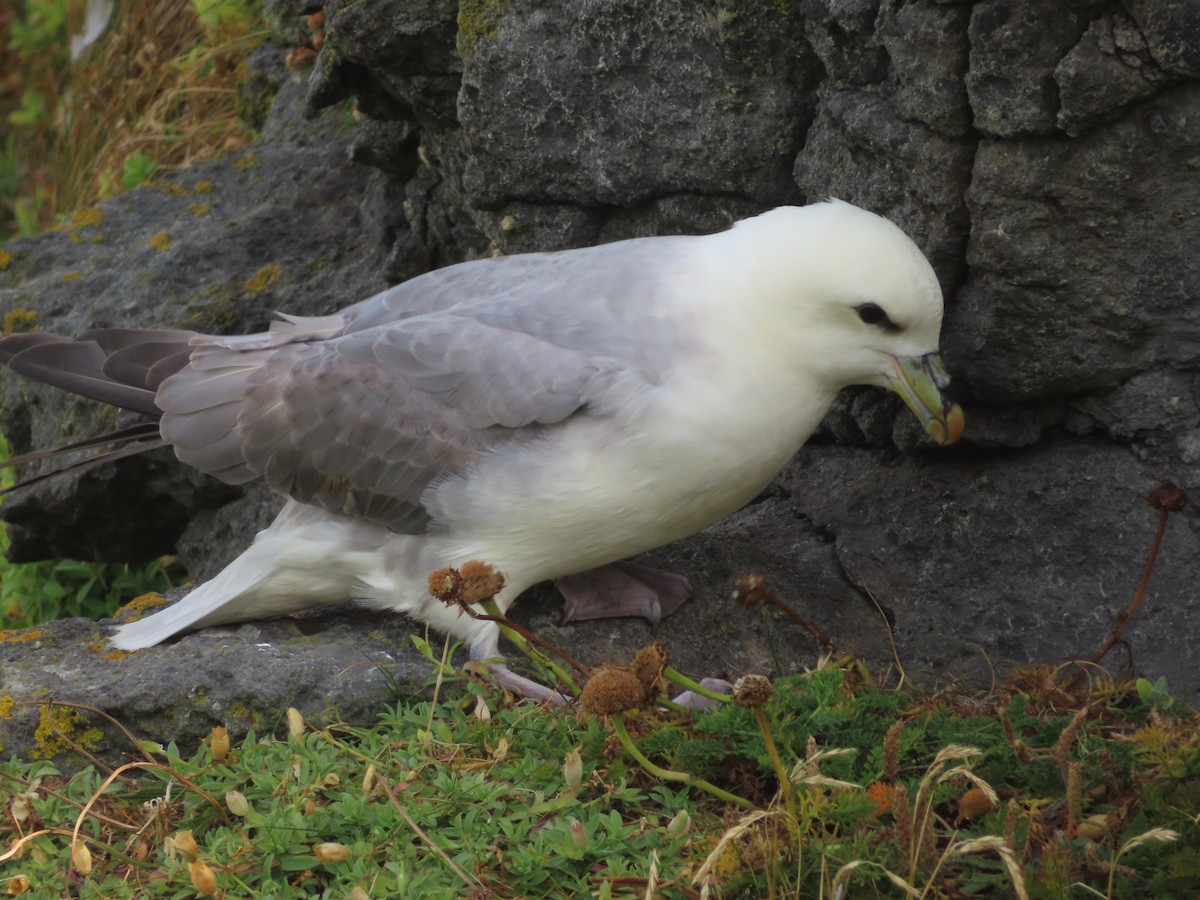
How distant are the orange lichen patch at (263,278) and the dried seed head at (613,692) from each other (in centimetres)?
315

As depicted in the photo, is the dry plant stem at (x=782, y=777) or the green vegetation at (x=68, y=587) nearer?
the dry plant stem at (x=782, y=777)

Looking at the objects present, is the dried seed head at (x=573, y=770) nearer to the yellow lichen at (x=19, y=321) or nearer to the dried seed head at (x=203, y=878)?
the dried seed head at (x=203, y=878)

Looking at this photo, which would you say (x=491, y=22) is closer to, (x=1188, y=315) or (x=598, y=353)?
(x=598, y=353)

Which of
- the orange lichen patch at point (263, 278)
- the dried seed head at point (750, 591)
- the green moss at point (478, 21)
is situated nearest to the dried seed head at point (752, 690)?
the dried seed head at point (750, 591)

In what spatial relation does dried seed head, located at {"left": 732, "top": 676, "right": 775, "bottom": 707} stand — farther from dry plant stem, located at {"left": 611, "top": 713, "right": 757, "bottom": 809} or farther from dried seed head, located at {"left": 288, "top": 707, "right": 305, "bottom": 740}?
dried seed head, located at {"left": 288, "top": 707, "right": 305, "bottom": 740}

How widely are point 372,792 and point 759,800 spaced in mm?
761

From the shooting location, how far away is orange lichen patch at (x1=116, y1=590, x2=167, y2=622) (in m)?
3.93

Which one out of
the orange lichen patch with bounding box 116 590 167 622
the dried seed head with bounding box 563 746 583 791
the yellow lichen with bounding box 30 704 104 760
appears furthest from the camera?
the orange lichen patch with bounding box 116 590 167 622

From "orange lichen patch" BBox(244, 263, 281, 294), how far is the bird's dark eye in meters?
2.68

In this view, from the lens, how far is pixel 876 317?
129 inches

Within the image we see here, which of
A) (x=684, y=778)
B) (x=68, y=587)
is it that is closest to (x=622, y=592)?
(x=684, y=778)

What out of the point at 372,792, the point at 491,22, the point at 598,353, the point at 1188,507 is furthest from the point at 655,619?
the point at 491,22

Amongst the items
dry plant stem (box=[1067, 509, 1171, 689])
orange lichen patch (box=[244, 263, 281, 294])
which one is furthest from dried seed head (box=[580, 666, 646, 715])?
orange lichen patch (box=[244, 263, 281, 294])

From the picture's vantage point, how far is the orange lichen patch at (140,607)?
3926 mm
